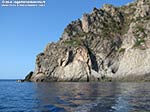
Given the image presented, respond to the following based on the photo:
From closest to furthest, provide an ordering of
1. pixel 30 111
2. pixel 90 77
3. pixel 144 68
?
1. pixel 30 111
2. pixel 144 68
3. pixel 90 77

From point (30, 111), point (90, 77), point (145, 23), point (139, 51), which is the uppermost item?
point (145, 23)

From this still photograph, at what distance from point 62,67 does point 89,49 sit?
72.7 ft

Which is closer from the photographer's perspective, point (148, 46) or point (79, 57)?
point (148, 46)

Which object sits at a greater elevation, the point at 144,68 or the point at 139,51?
the point at 139,51

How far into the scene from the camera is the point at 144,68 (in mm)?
160500

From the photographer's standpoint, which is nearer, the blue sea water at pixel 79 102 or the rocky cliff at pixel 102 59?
the blue sea water at pixel 79 102

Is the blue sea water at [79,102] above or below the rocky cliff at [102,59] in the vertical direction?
below

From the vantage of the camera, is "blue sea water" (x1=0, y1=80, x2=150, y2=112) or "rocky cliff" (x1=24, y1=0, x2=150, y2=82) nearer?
"blue sea water" (x1=0, y1=80, x2=150, y2=112)

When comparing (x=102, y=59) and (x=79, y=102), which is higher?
(x=102, y=59)

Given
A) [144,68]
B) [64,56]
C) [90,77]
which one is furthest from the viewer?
[64,56]

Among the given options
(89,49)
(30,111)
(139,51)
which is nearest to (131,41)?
(139,51)

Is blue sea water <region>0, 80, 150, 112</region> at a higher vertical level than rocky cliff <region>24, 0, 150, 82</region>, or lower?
lower

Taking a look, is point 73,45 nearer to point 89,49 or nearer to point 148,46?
point 89,49

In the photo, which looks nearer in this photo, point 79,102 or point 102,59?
point 79,102
